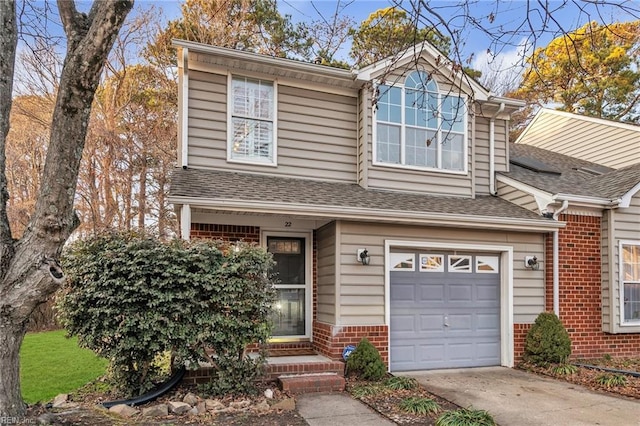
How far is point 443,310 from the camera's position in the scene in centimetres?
786

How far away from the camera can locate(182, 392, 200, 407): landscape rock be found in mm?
5255

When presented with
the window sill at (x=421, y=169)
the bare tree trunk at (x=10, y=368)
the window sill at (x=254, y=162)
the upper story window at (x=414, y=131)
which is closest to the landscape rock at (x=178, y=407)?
the bare tree trunk at (x=10, y=368)

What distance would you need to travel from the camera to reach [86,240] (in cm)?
567

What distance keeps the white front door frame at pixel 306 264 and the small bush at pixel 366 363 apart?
1.38 m

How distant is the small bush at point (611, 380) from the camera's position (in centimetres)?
658

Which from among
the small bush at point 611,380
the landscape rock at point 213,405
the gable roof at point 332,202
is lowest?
the small bush at point 611,380

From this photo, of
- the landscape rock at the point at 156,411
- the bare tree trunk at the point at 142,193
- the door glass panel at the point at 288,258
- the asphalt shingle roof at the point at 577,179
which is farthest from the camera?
the bare tree trunk at the point at 142,193

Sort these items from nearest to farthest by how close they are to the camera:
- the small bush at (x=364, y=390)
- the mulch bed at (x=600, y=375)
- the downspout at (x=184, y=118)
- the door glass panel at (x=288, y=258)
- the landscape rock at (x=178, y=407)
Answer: the landscape rock at (x=178, y=407), the small bush at (x=364, y=390), the mulch bed at (x=600, y=375), the downspout at (x=184, y=118), the door glass panel at (x=288, y=258)

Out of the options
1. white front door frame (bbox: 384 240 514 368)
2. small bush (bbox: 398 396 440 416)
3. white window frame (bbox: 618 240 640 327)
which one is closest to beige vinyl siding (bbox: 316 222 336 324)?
white front door frame (bbox: 384 240 514 368)

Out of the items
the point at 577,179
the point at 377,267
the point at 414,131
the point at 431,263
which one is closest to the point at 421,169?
the point at 414,131

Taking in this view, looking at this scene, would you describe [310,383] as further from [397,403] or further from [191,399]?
[191,399]

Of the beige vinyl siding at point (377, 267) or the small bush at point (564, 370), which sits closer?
the beige vinyl siding at point (377, 267)

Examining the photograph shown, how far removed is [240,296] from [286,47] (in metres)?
13.3

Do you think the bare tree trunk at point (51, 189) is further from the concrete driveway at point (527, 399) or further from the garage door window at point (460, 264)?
the garage door window at point (460, 264)
